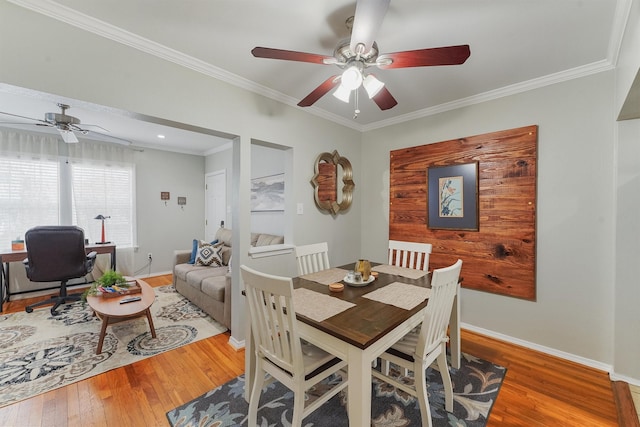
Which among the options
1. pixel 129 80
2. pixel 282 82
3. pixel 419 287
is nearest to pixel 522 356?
pixel 419 287

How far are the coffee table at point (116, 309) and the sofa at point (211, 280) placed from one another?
565mm

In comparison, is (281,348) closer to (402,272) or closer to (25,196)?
(402,272)

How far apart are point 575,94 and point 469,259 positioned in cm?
168

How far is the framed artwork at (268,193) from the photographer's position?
3936 millimetres

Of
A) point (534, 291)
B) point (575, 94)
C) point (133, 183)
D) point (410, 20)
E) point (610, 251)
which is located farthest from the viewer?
point (133, 183)

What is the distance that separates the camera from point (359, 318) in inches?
52.2

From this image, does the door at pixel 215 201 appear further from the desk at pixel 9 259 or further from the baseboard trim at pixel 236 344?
the baseboard trim at pixel 236 344

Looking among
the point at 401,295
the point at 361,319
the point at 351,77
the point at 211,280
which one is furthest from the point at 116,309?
the point at 351,77

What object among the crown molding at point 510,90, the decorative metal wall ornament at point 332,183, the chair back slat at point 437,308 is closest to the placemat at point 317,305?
Result: the chair back slat at point 437,308

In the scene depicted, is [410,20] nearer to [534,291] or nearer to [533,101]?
[533,101]

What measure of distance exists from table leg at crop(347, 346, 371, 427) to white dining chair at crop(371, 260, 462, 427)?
1.41ft

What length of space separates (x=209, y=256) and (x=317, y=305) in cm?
290

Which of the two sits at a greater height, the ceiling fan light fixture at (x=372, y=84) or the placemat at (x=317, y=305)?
the ceiling fan light fixture at (x=372, y=84)

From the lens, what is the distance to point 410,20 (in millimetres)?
1641
